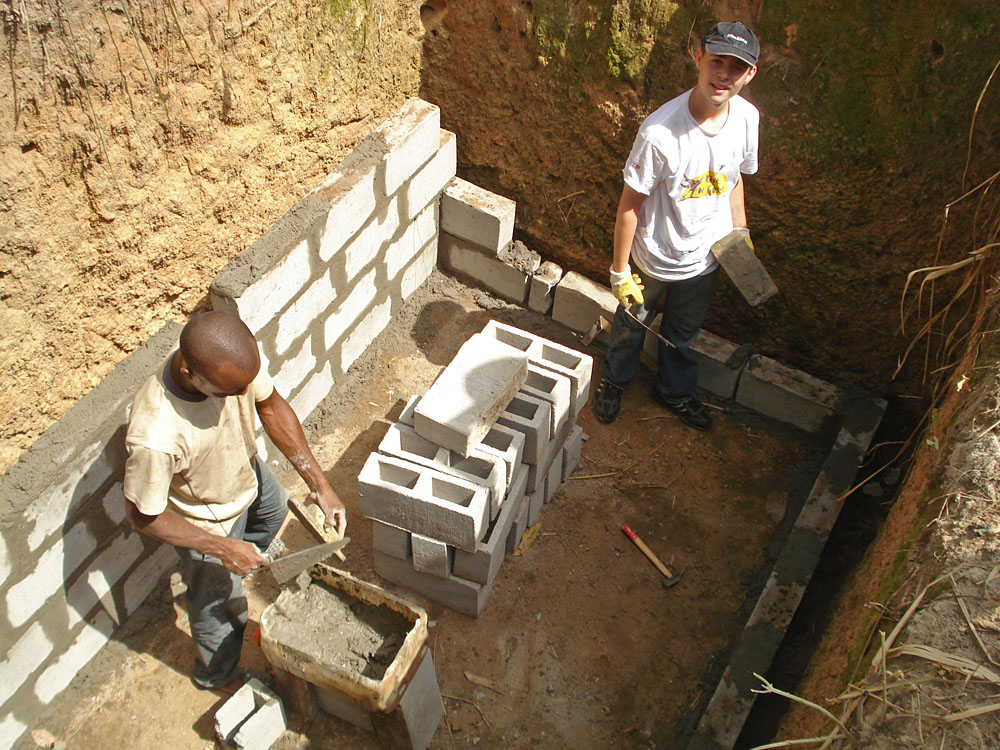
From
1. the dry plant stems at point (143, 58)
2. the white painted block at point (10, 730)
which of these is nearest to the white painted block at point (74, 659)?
the white painted block at point (10, 730)

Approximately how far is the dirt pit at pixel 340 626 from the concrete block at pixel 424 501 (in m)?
0.42

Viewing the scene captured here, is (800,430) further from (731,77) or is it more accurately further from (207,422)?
(207,422)

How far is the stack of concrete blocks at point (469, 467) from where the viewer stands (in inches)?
145

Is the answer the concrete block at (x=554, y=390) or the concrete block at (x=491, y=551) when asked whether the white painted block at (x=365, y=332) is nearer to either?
the concrete block at (x=554, y=390)

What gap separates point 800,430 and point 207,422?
11.5ft

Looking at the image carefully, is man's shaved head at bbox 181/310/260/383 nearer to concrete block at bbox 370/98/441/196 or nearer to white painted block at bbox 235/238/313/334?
white painted block at bbox 235/238/313/334

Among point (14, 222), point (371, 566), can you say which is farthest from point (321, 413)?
point (14, 222)

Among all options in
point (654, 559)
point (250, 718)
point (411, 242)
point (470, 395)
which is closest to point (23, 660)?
point (250, 718)

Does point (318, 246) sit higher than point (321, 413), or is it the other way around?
point (318, 246)

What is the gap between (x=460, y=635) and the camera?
4055 mm

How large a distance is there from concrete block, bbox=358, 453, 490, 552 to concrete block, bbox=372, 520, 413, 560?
8 centimetres

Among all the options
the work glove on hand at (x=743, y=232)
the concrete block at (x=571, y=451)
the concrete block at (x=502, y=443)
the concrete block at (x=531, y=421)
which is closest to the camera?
the concrete block at (x=502, y=443)

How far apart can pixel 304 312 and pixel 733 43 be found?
250 cm

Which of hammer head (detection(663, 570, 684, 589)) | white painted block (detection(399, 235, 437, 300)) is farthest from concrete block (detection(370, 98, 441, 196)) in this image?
hammer head (detection(663, 570, 684, 589))
